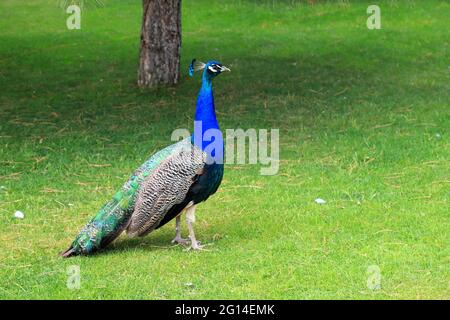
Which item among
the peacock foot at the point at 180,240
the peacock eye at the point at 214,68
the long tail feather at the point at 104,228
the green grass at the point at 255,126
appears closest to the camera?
the green grass at the point at 255,126

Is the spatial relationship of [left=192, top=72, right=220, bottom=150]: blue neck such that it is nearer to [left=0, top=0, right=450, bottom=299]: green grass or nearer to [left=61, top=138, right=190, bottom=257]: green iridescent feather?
[left=61, top=138, right=190, bottom=257]: green iridescent feather

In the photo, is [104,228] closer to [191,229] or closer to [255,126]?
[191,229]

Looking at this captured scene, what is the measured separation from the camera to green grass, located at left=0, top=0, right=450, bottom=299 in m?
6.02

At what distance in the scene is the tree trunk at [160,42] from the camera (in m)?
11.6

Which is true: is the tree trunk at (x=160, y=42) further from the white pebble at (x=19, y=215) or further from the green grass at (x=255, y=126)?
the white pebble at (x=19, y=215)

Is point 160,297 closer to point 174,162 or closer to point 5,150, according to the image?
point 174,162

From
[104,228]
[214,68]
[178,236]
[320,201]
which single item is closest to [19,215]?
[104,228]

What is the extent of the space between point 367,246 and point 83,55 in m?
8.45

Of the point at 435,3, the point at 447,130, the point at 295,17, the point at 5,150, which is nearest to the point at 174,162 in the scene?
the point at 5,150

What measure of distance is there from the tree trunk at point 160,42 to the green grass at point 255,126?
9.5 inches

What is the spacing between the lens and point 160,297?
5.58m

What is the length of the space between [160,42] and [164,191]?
5528mm

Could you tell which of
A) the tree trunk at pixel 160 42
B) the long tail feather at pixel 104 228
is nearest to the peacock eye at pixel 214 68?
the long tail feather at pixel 104 228

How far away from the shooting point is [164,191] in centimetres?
649
